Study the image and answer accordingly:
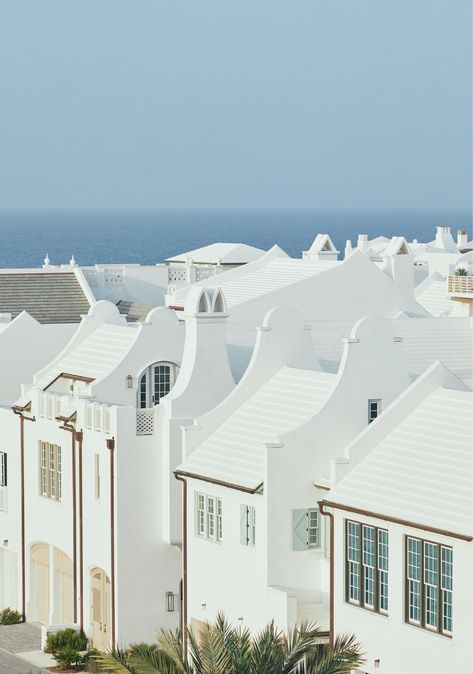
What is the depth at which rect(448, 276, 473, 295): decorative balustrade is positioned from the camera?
6419cm

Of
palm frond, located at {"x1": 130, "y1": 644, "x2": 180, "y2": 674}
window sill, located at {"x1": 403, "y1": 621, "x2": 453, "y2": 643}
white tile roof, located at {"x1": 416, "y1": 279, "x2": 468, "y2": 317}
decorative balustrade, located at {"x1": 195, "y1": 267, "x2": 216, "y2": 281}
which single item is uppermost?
decorative balustrade, located at {"x1": 195, "y1": 267, "x2": 216, "y2": 281}

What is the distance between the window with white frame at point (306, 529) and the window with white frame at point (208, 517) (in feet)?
7.97

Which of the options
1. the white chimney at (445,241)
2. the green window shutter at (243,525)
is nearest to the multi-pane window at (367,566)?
the green window shutter at (243,525)

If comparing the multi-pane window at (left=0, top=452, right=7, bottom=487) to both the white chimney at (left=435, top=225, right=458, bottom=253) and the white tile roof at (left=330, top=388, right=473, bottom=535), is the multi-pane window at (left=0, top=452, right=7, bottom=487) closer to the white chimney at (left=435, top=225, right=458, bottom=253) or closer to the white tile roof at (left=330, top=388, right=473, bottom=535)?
the white tile roof at (left=330, top=388, right=473, bottom=535)

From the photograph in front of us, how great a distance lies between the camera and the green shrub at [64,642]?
44781mm

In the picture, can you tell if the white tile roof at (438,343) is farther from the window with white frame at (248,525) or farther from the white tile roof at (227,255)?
the white tile roof at (227,255)

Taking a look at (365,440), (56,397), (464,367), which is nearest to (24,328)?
(56,397)

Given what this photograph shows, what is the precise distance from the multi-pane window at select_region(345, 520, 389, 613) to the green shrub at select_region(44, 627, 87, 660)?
10.6 meters

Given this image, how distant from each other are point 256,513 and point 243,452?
76.2 inches

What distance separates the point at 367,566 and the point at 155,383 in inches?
498

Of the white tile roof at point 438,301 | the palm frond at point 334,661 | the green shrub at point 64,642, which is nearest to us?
the palm frond at point 334,661

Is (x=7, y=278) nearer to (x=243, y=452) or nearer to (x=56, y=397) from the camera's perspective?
(x=56, y=397)

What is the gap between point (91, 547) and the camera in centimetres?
4591

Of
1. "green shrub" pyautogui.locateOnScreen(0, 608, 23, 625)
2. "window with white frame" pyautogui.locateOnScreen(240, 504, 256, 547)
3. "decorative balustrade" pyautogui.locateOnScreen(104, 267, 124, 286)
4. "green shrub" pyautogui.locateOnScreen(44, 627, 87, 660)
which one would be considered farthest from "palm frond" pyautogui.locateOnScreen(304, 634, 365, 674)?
"decorative balustrade" pyautogui.locateOnScreen(104, 267, 124, 286)
